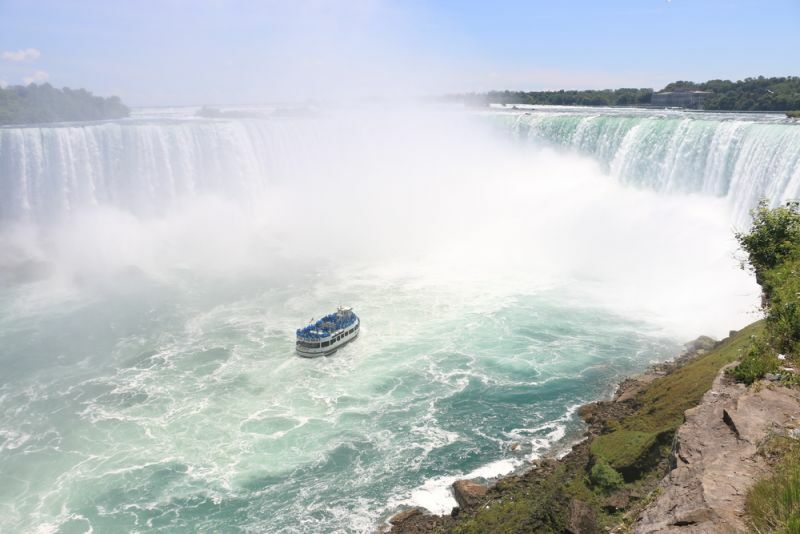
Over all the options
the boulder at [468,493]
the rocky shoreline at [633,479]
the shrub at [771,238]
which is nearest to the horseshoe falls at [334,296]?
the boulder at [468,493]

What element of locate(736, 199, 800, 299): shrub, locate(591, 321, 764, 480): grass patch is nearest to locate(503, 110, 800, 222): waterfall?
locate(591, 321, 764, 480): grass patch

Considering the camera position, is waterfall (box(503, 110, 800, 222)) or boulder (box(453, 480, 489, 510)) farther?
waterfall (box(503, 110, 800, 222))

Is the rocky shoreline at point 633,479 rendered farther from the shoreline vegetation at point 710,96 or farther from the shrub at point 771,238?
the shoreline vegetation at point 710,96

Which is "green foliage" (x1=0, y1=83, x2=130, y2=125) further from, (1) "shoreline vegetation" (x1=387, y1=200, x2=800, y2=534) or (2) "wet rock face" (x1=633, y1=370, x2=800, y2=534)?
(2) "wet rock face" (x1=633, y1=370, x2=800, y2=534)

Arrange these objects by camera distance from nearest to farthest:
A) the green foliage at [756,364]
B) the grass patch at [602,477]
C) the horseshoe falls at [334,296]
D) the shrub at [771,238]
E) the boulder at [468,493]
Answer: the green foliage at [756,364]
the grass patch at [602,477]
the shrub at [771,238]
the boulder at [468,493]
the horseshoe falls at [334,296]

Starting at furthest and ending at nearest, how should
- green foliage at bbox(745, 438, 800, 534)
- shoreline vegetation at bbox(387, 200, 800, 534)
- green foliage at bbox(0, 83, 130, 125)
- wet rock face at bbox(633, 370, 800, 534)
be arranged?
green foliage at bbox(0, 83, 130, 125) → shoreline vegetation at bbox(387, 200, 800, 534) → wet rock face at bbox(633, 370, 800, 534) → green foliage at bbox(745, 438, 800, 534)
